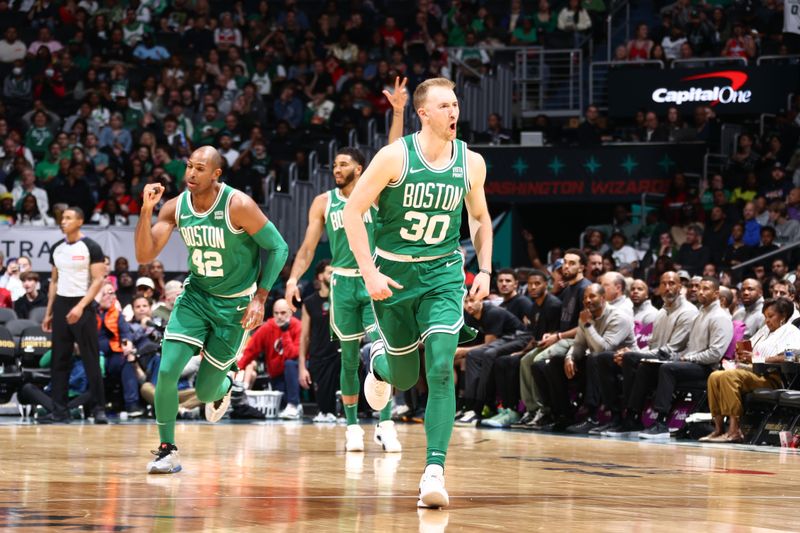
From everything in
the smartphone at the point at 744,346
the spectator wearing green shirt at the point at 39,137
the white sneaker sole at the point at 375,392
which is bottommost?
the white sneaker sole at the point at 375,392

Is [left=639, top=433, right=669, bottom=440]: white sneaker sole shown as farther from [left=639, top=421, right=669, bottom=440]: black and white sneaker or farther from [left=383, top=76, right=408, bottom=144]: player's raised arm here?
[left=383, top=76, right=408, bottom=144]: player's raised arm

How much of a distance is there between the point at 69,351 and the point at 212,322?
17.9 feet

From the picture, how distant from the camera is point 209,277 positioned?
7.80 m

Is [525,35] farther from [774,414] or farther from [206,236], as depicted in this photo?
[206,236]

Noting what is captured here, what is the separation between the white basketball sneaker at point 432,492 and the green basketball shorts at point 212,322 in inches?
93.9

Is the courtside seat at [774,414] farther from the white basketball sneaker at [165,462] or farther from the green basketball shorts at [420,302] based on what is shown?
the white basketball sneaker at [165,462]

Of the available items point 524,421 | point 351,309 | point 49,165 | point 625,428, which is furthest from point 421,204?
point 49,165

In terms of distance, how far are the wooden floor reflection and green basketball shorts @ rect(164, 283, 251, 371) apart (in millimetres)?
733

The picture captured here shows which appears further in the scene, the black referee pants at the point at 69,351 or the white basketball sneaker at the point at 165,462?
the black referee pants at the point at 69,351

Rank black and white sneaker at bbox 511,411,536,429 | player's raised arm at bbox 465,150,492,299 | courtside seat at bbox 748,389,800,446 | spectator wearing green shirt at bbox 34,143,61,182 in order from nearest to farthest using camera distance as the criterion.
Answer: player's raised arm at bbox 465,150,492,299
courtside seat at bbox 748,389,800,446
black and white sneaker at bbox 511,411,536,429
spectator wearing green shirt at bbox 34,143,61,182

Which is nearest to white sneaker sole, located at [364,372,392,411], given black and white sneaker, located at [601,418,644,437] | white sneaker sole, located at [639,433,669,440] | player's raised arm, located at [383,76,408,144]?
player's raised arm, located at [383,76,408,144]

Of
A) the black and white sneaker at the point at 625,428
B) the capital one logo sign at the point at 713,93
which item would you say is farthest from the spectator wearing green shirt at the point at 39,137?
the black and white sneaker at the point at 625,428

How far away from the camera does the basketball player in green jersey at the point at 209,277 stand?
7605 millimetres

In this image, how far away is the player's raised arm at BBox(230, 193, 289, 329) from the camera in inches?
302
